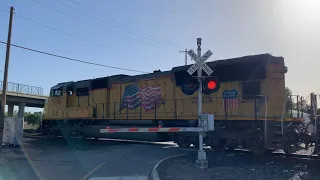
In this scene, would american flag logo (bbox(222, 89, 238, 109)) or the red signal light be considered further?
american flag logo (bbox(222, 89, 238, 109))

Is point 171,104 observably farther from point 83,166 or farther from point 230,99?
point 83,166

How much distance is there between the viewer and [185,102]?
1474 cm

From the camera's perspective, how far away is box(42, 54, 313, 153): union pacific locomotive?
1167cm

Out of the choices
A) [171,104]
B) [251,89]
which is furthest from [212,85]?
[171,104]

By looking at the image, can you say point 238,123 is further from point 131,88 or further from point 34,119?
point 34,119

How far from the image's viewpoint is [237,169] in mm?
9281

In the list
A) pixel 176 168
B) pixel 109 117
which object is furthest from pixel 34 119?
pixel 176 168

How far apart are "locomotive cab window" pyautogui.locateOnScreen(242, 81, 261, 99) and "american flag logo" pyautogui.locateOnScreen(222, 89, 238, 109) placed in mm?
403

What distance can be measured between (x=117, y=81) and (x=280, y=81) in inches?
379

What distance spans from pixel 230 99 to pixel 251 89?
1013 millimetres

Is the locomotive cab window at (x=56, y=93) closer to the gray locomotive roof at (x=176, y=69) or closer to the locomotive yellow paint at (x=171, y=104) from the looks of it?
the locomotive yellow paint at (x=171, y=104)

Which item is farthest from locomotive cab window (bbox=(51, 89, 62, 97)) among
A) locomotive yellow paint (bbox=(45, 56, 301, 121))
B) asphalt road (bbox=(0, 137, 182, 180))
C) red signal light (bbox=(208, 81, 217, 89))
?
red signal light (bbox=(208, 81, 217, 89))

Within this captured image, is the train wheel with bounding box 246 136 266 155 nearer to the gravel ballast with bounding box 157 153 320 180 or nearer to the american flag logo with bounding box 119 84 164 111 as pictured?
the gravel ballast with bounding box 157 153 320 180

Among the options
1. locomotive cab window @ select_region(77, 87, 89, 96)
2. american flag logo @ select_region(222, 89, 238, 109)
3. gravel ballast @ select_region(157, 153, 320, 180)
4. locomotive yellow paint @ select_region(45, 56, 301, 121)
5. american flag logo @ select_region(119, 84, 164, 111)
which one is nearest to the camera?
gravel ballast @ select_region(157, 153, 320, 180)
